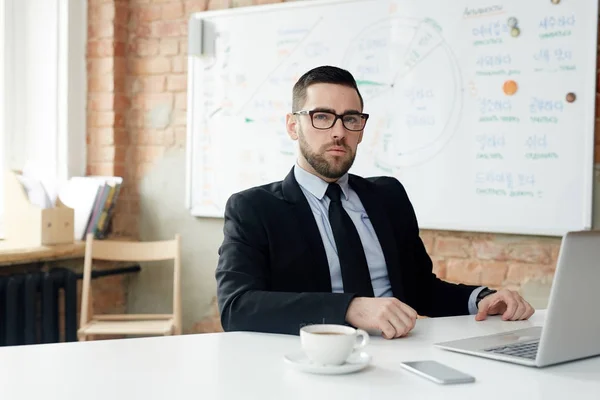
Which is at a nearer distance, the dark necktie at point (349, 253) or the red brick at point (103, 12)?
the dark necktie at point (349, 253)

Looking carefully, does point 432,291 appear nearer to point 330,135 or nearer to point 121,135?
point 330,135

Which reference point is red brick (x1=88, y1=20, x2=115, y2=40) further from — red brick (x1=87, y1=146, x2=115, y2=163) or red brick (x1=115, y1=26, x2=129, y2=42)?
red brick (x1=87, y1=146, x2=115, y2=163)

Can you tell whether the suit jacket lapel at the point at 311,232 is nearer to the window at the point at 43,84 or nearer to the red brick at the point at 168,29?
the red brick at the point at 168,29

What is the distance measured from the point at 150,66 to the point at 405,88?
5.05 ft

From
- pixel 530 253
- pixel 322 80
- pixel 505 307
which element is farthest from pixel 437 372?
pixel 530 253

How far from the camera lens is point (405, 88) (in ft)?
10.9

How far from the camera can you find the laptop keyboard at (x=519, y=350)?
134 centimetres

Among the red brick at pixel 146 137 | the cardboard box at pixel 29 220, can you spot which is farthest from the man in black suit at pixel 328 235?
the red brick at pixel 146 137

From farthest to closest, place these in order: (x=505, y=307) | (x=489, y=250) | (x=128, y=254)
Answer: (x=128, y=254), (x=489, y=250), (x=505, y=307)

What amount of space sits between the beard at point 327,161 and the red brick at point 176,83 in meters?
2.13

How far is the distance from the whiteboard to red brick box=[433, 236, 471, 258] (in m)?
0.08

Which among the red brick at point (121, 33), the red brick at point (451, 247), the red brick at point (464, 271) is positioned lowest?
the red brick at point (464, 271)

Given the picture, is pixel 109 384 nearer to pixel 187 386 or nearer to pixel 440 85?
pixel 187 386

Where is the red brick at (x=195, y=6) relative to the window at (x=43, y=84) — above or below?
above
